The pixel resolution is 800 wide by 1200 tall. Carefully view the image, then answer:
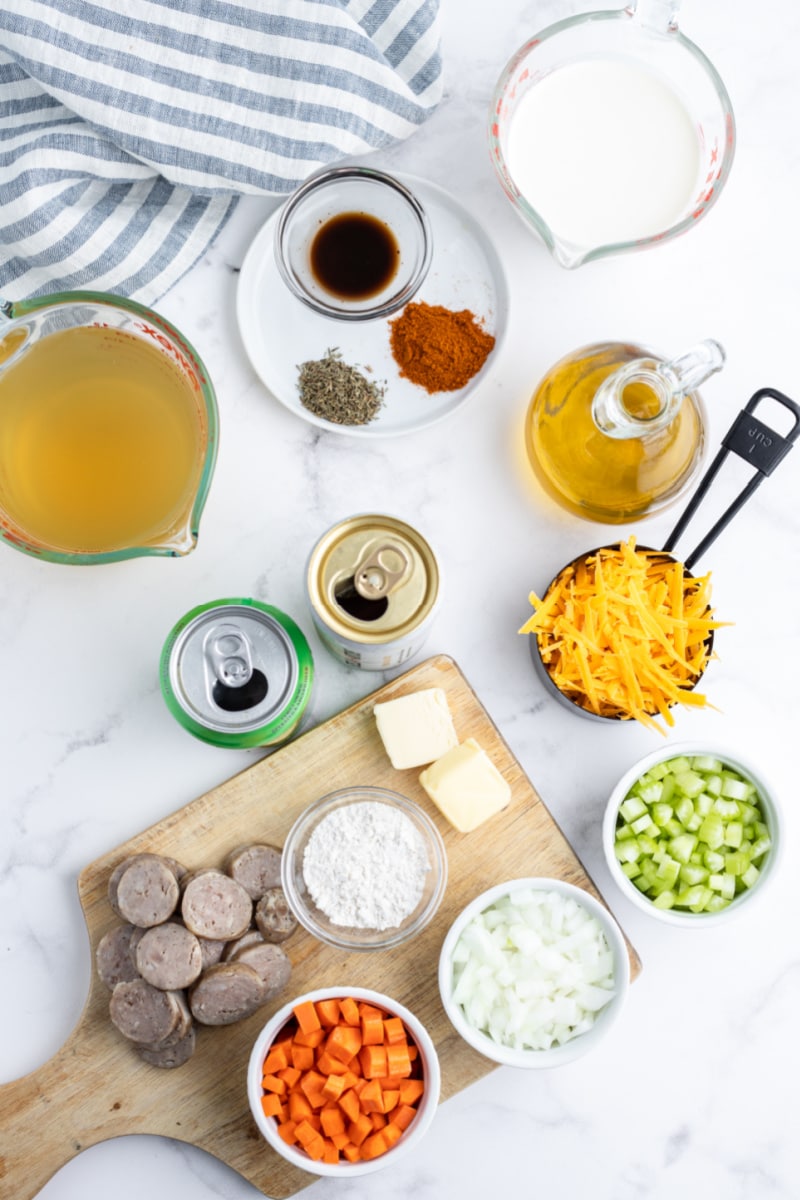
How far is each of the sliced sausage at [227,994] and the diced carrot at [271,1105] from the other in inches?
5.8

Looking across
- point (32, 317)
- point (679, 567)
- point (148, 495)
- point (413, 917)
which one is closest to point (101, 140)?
→ point (32, 317)

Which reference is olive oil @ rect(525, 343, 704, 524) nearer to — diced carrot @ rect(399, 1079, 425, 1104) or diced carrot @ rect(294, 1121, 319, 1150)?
diced carrot @ rect(399, 1079, 425, 1104)

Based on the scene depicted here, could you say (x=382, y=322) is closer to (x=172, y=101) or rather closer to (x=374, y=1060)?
(x=172, y=101)

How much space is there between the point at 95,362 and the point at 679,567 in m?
1.05

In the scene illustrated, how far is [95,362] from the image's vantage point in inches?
64.1

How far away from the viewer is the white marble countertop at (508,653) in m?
1.84

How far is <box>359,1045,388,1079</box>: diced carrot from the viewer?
1.59 meters

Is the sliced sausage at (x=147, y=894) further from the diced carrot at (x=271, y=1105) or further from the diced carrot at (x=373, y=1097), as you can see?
the diced carrot at (x=373, y=1097)

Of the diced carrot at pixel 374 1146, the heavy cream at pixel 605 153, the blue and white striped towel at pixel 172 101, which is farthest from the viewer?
the heavy cream at pixel 605 153

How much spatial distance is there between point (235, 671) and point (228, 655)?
33mm

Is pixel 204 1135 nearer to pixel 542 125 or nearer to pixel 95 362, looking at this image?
pixel 95 362

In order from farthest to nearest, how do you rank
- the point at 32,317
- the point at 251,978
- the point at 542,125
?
the point at 542,125, the point at 251,978, the point at 32,317

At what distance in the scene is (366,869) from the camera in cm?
168

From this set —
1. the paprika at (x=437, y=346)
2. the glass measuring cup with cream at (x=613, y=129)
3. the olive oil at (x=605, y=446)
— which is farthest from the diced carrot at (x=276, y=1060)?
the glass measuring cup with cream at (x=613, y=129)
